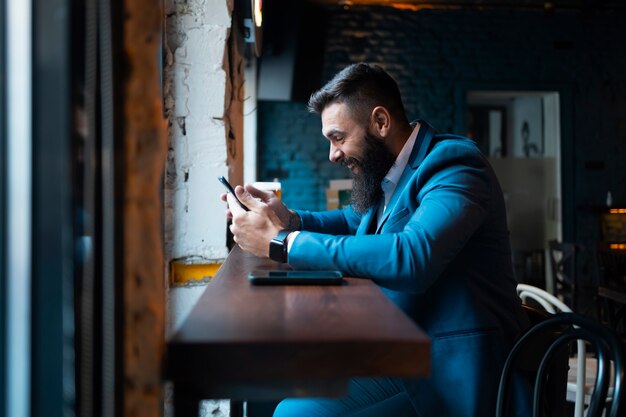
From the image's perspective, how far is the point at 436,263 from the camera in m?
1.23

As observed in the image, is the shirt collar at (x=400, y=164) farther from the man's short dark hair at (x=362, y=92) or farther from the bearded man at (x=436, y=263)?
the man's short dark hair at (x=362, y=92)

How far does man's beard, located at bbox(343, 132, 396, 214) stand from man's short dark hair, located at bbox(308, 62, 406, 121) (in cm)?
9

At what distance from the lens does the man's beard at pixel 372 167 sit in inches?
72.4

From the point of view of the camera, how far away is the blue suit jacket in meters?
1.23

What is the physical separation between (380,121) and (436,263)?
707 millimetres

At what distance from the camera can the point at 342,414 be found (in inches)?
60.6

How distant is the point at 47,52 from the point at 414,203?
1.00 m

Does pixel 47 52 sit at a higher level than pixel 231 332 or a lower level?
higher

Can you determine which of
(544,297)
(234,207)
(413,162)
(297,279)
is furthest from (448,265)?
(544,297)

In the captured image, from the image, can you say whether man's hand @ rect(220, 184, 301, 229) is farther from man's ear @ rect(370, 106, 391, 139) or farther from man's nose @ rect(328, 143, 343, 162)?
man's ear @ rect(370, 106, 391, 139)

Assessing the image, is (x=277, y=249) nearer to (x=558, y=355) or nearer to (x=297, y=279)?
(x=297, y=279)

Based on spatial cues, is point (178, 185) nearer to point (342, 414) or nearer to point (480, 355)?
point (342, 414)

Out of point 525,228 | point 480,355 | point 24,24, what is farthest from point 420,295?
point 525,228

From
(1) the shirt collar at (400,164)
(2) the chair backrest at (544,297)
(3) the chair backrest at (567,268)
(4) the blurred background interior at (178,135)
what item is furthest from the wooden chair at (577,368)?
(3) the chair backrest at (567,268)
